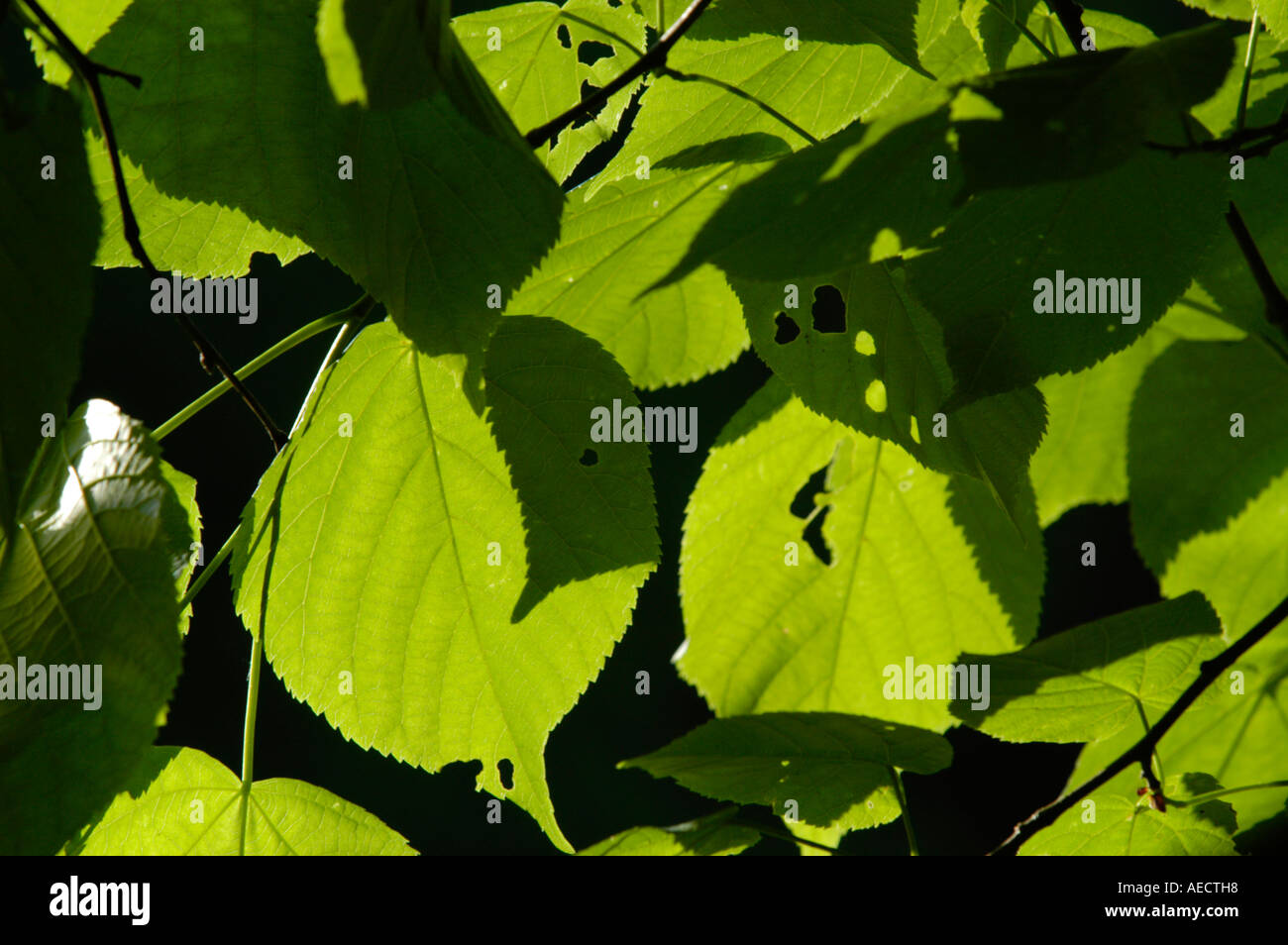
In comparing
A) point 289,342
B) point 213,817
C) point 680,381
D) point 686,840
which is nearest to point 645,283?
point 680,381

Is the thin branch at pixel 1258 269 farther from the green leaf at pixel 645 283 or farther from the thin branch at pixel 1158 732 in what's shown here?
the green leaf at pixel 645 283

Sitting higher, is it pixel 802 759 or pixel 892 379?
pixel 892 379

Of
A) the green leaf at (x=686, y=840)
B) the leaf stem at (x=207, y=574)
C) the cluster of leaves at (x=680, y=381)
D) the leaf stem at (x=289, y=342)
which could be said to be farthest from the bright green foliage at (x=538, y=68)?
the green leaf at (x=686, y=840)

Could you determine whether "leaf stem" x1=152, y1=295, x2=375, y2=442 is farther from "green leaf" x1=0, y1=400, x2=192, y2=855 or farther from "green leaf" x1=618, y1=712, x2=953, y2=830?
"green leaf" x1=618, y1=712, x2=953, y2=830

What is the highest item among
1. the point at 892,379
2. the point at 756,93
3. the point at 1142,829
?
the point at 756,93

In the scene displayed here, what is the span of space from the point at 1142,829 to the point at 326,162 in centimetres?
55

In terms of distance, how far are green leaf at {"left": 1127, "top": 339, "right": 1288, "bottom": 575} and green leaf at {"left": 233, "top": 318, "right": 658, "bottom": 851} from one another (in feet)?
1.43

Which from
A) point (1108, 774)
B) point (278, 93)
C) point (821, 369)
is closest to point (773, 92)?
point (821, 369)

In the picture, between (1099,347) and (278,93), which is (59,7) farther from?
(1099,347)

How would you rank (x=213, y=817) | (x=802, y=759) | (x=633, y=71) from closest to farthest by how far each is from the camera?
(x=633, y=71)
(x=802, y=759)
(x=213, y=817)

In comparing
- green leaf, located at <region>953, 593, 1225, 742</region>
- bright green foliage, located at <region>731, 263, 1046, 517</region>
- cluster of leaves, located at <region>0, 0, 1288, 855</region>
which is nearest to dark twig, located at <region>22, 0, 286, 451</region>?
cluster of leaves, located at <region>0, 0, 1288, 855</region>

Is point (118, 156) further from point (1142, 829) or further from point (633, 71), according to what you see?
point (1142, 829)

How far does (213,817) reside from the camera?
69cm
